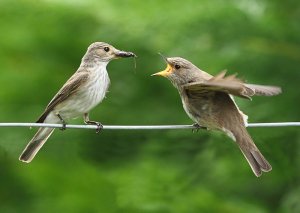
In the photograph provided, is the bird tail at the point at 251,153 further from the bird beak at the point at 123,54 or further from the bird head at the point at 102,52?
the bird head at the point at 102,52

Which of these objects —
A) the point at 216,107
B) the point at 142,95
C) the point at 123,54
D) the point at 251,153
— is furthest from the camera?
the point at 142,95

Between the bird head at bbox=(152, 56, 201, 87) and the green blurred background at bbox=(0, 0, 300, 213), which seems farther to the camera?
the green blurred background at bbox=(0, 0, 300, 213)

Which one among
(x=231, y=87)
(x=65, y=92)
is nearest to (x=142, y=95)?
(x=65, y=92)

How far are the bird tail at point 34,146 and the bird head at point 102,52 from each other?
63 cm

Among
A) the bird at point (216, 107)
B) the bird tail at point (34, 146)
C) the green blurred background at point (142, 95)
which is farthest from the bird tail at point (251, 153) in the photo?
the bird tail at point (34, 146)

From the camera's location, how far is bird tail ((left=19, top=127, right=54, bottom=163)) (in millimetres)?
9070

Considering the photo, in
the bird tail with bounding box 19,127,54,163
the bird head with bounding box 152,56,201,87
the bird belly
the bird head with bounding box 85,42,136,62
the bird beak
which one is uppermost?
the bird head with bounding box 85,42,136,62

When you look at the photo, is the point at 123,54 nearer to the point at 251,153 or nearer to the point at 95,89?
the point at 95,89

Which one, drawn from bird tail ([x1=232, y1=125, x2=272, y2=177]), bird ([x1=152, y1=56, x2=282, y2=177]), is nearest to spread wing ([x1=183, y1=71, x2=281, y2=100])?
bird ([x1=152, y1=56, x2=282, y2=177])

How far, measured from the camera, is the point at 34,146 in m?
9.10

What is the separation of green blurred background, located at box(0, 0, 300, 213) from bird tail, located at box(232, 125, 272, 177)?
70 cm

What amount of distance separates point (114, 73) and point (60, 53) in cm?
45

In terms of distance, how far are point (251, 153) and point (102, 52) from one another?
136 cm

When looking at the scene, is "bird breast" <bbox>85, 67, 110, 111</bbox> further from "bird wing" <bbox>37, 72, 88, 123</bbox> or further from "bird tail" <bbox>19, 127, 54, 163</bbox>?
"bird tail" <bbox>19, 127, 54, 163</bbox>
